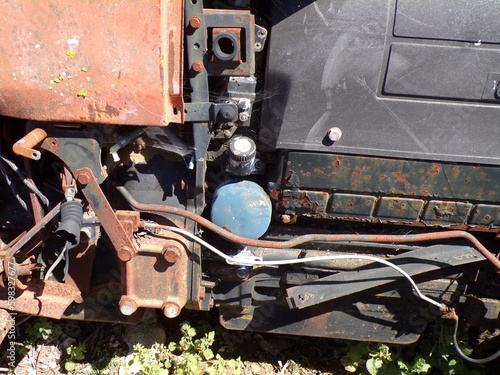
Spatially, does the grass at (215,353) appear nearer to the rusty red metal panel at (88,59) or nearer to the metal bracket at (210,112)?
the metal bracket at (210,112)

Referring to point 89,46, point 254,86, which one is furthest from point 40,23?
point 254,86

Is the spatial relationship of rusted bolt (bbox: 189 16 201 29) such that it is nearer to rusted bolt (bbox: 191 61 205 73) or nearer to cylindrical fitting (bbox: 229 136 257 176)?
rusted bolt (bbox: 191 61 205 73)

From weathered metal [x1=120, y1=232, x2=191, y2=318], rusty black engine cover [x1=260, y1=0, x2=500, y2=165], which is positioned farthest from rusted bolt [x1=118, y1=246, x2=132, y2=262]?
rusty black engine cover [x1=260, y1=0, x2=500, y2=165]

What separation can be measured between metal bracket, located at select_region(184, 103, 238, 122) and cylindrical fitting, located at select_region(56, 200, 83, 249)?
0.63m

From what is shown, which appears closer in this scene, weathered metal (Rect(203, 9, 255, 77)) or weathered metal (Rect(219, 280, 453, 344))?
weathered metal (Rect(203, 9, 255, 77))

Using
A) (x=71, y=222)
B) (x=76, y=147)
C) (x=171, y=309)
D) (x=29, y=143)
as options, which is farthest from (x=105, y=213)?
(x=171, y=309)

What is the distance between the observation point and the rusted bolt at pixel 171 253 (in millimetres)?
2045

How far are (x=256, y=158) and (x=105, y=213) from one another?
0.77 m

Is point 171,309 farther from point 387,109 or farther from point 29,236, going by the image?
point 387,109

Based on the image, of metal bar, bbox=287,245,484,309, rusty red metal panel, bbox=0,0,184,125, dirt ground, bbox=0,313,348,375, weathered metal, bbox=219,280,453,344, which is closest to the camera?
rusty red metal panel, bbox=0,0,184,125

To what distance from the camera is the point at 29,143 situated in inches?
68.5

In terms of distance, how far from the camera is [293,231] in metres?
2.33

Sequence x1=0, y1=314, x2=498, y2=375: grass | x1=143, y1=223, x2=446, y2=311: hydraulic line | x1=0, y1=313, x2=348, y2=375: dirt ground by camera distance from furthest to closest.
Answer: x1=0, y1=313, x2=348, y2=375: dirt ground
x1=0, y1=314, x2=498, y2=375: grass
x1=143, y1=223, x2=446, y2=311: hydraulic line

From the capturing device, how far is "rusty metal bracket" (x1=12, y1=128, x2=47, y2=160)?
1724mm
